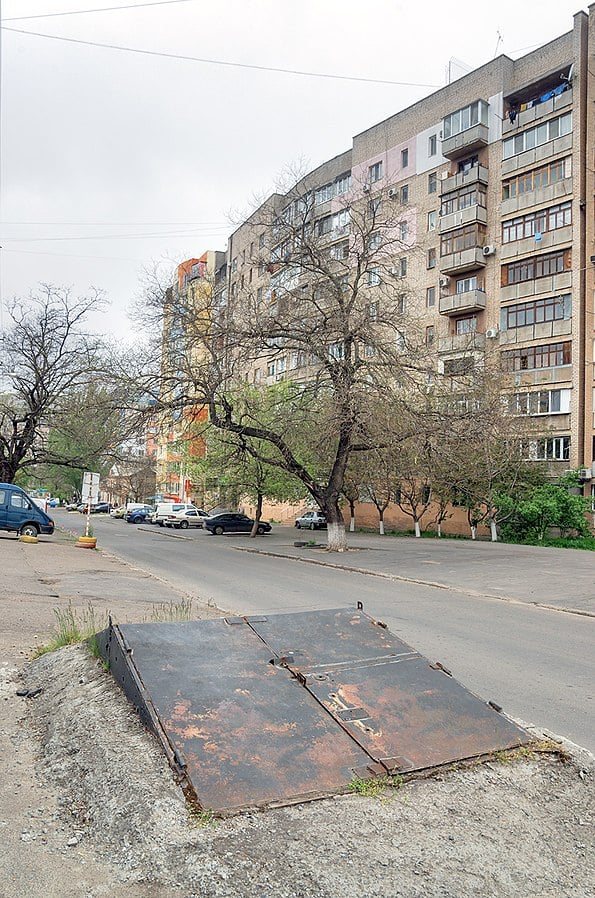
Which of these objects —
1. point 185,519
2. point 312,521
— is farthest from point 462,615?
point 185,519

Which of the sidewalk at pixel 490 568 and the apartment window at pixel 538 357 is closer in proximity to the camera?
the sidewalk at pixel 490 568

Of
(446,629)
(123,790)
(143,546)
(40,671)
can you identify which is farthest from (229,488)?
(123,790)

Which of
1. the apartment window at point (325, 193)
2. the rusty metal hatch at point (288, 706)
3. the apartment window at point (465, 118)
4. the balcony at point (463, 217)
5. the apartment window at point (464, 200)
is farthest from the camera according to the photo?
the apartment window at point (325, 193)

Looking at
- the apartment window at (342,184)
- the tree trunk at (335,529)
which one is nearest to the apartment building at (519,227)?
the apartment window at (342,184)

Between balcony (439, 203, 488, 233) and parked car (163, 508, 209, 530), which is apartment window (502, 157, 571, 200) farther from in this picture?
parked car (163, 508, 209, 530)

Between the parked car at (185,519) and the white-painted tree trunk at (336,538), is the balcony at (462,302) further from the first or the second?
the parked car at (185,519)

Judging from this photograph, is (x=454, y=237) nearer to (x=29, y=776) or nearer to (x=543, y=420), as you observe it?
(x=543, y=420)

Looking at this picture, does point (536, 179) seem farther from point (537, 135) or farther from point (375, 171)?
point (375, 171)

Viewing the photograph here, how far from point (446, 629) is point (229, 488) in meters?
33.1

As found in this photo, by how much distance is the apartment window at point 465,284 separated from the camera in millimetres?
41969

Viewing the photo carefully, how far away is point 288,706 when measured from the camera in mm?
4164

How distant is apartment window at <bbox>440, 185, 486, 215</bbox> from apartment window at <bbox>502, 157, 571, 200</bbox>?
4.17ft

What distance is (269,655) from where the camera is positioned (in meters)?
4.80

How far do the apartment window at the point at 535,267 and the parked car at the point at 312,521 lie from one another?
20087 mm
